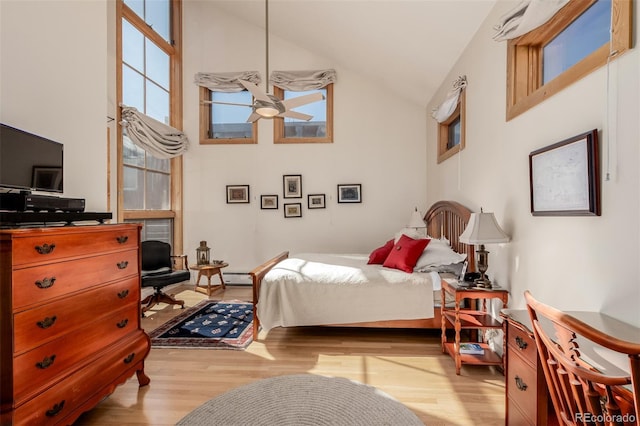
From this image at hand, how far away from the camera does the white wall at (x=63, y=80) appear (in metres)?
1.75

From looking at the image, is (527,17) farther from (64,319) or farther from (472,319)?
(64,319)

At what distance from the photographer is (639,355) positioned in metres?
0.71

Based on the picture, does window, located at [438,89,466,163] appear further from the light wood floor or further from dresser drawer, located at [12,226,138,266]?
dresser drawer, located at [12,226,138,266]

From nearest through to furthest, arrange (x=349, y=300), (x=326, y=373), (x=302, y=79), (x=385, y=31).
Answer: (x=326, y=373) → (x=349, y=300) → (x=385, y=31) → (x=302, y=79)

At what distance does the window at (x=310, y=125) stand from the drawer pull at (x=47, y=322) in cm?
401

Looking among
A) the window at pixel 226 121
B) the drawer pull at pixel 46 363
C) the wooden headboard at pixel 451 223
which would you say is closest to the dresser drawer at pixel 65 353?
the drawer pull at pixel 46 363

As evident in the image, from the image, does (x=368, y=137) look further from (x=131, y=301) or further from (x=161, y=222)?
(x=131, y=301)

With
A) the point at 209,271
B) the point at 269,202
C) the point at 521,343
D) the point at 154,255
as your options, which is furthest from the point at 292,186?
the point at 521,343

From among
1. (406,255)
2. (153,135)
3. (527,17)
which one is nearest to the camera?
(527,17)

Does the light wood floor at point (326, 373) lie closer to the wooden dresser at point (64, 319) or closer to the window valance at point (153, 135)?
the wooden dresser at point (64, 319)

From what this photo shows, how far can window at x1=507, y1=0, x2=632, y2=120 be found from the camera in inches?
51.1

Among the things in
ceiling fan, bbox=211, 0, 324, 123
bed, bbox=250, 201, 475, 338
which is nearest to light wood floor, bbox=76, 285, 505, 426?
bed, bbox=250, 201, 475, 338

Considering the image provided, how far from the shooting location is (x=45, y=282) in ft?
4.68

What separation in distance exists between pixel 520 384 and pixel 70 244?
89.3 inches
